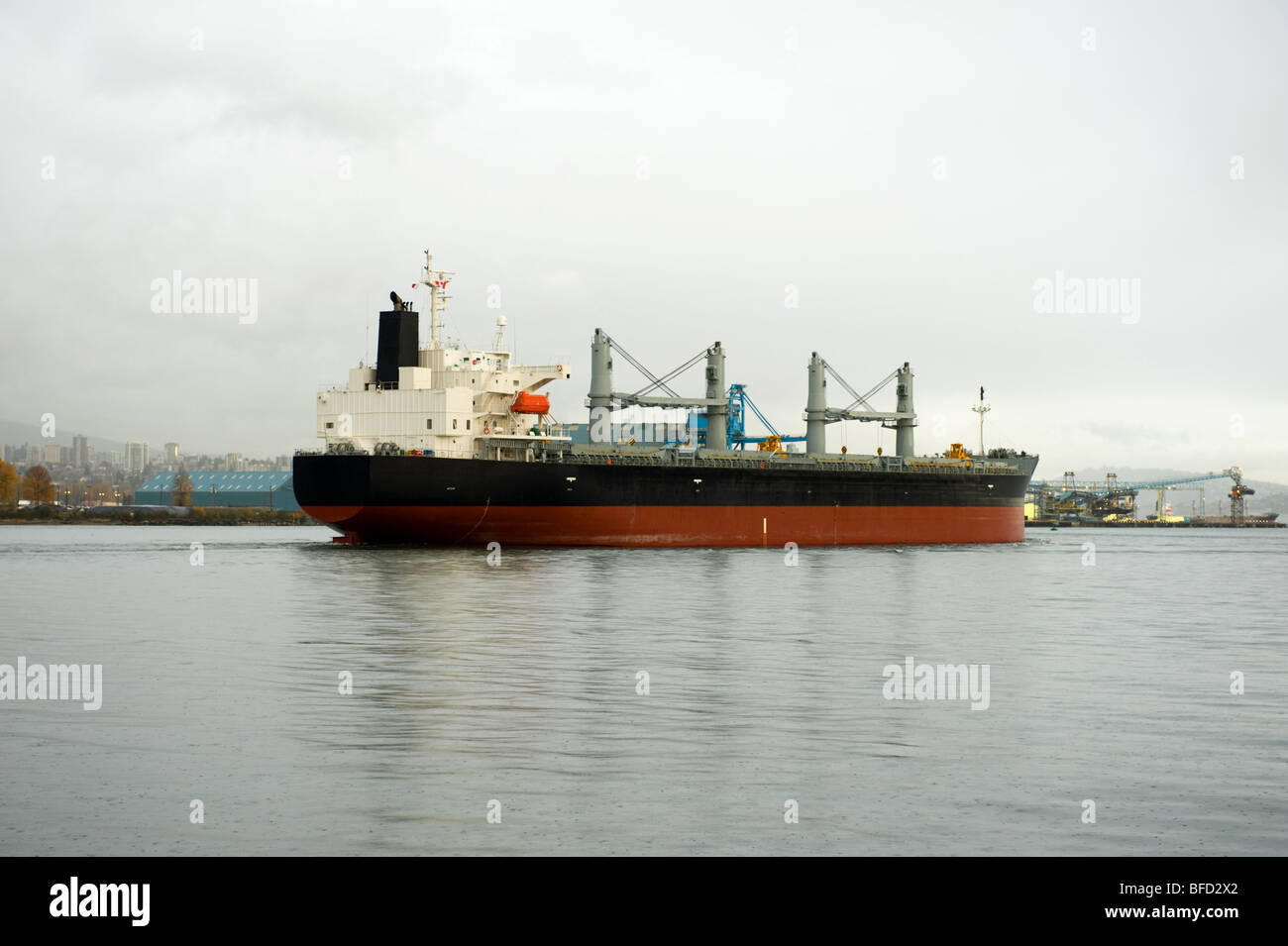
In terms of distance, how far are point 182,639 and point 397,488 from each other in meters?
21.6

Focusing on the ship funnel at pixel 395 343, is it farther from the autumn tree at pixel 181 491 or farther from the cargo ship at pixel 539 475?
the autumn tree at pixel 181 491

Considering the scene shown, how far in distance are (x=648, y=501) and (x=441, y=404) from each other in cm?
861

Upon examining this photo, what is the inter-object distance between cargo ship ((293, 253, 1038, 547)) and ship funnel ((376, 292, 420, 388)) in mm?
64

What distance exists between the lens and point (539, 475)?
4256 cm

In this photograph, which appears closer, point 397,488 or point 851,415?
point 397,488

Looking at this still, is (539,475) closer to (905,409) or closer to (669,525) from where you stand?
(669,525)

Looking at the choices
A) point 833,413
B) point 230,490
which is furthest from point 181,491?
point 833,413

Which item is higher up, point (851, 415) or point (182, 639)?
point (851, 415)

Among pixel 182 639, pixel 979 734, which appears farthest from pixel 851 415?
pixel 979 734

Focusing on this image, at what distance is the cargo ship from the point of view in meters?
40.5

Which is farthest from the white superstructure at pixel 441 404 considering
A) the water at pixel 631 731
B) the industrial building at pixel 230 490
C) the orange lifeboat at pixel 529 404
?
the industrial building at pixel 230 490

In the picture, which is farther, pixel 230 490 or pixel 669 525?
pixel 230 490
